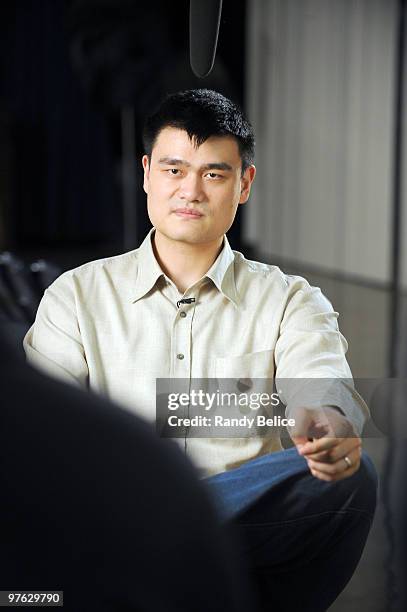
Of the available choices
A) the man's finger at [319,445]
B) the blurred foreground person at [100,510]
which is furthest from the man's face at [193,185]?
the blurred foreground person at [100,510]

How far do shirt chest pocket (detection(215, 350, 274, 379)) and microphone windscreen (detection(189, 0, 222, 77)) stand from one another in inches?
10.6

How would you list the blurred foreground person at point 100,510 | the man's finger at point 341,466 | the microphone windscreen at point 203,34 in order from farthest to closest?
1. the microphone windscreen at point 203,34
2. the man's finger at point 341,466
3. the blurred foreground person at point 100,510

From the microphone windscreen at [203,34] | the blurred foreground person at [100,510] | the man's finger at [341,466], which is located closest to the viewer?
the blurred foreground person at [100,510]

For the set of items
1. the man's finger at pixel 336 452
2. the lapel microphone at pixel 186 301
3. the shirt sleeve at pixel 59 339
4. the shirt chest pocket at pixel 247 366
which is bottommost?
the man's finger at pixel 336 452

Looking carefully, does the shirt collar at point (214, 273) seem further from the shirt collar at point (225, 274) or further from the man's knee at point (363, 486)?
the man's knee at point (363, 486)

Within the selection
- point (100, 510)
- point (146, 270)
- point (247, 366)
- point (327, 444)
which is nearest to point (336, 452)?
point (327, 444)

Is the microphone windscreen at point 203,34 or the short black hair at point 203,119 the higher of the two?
the microphone windscreen at point 203,34

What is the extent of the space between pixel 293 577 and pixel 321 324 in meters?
0.23

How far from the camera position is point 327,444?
760mm

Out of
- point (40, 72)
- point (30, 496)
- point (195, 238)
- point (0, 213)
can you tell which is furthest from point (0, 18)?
point (30, 496)

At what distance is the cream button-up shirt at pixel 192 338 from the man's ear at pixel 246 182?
0.05 m

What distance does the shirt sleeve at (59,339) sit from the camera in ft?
2.71

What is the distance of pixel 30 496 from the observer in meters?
0.38

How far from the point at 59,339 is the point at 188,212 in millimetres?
167
